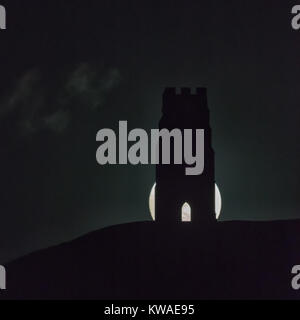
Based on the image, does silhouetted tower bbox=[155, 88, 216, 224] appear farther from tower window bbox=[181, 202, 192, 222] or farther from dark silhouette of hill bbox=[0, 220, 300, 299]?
dark silhouette of hill bbox=[0, 220, 300, 299]

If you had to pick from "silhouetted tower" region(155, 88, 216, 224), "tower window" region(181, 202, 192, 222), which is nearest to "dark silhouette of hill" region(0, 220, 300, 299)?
"tower window" region(181, 202, 192, 222)

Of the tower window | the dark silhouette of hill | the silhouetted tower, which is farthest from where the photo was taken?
the dark silhouette of hill

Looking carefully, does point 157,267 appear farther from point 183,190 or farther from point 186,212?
point 183,190

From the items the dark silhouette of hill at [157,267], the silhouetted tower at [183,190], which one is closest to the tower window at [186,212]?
the silhouetted tower at [183,190]

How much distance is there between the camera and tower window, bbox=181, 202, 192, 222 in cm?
5866

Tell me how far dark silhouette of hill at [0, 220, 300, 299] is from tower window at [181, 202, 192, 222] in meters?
1.32

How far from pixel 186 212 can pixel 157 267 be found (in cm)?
1010

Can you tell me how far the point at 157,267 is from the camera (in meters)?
67.6

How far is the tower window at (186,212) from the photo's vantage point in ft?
192

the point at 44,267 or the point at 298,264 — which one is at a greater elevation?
the point at 44,267
